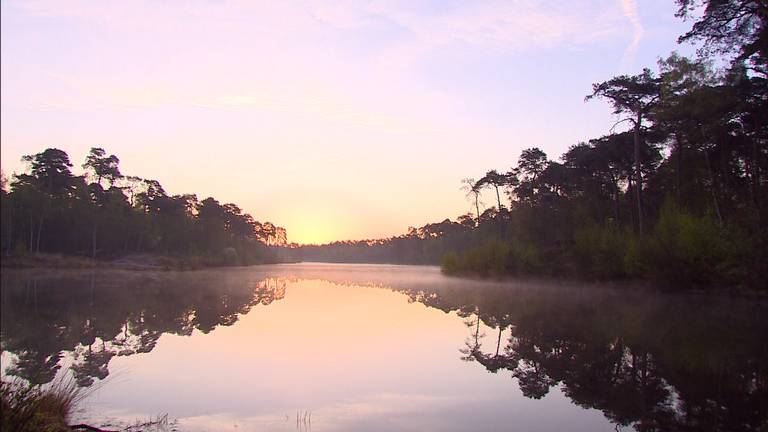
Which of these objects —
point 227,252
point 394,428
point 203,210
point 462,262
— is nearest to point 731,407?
point 394,428

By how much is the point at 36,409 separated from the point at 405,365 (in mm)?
7020

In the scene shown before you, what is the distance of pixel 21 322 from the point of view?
50.1ft

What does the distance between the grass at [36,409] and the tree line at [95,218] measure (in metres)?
48.3

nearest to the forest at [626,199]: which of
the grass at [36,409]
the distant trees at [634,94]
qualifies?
the distant trees at [634,94]

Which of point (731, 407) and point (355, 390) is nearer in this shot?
point (731, 407)

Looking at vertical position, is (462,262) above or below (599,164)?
below

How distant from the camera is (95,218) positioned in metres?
56.9

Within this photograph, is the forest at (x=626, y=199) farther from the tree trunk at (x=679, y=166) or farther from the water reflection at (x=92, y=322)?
the water reflection at (x=92, y=322)

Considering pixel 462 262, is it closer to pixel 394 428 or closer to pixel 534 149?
pixel 534 149

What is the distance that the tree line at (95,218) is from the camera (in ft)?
167

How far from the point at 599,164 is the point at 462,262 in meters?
16.3

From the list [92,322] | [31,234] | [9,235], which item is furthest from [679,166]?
Answer: [9,235]

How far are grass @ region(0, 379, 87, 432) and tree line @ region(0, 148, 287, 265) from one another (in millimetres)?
48285

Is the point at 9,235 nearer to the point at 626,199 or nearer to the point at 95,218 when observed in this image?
the point at 95,218
